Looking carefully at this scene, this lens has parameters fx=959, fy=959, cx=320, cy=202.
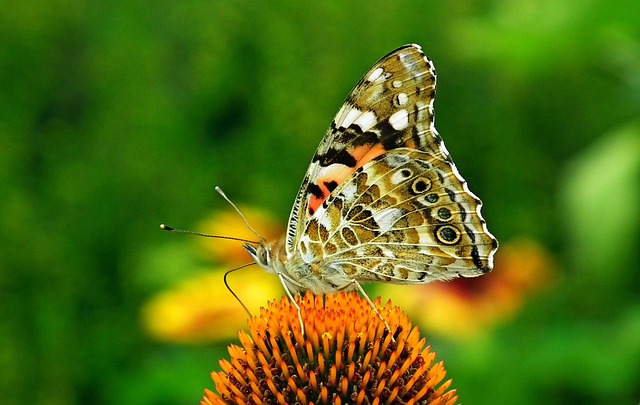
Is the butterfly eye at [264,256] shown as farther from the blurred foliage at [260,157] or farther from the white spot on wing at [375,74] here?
the blurred foliage at [260,157]

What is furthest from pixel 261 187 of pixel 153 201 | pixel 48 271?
pixel 48 271

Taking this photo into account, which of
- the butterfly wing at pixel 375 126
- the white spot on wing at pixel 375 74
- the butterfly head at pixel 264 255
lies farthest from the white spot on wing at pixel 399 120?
the butterfly head at pixel 264 255

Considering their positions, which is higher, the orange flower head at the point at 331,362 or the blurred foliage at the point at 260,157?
the blurred foliage at the point at 260,157

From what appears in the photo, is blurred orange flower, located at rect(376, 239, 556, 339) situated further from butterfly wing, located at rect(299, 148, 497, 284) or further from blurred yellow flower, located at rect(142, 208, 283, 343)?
butterfly wing, located at rect(299, 148, 497, 284)

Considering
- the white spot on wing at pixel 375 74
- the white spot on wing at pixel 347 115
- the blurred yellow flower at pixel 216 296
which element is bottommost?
the white spot on wing at pixel 347 115

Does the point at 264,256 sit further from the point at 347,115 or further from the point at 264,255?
the point at 347,115

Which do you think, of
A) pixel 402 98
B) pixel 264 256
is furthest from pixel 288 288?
pixel 402 98
